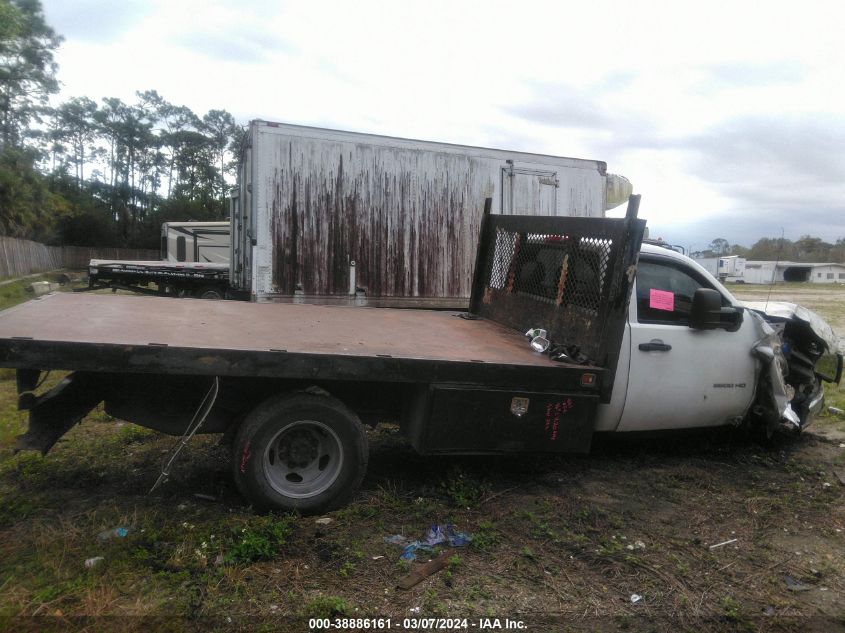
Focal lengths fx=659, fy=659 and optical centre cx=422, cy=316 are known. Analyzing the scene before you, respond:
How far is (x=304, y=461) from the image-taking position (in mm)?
4020

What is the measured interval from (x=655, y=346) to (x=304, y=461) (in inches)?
102

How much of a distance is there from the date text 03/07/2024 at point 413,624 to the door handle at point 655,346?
2.35m

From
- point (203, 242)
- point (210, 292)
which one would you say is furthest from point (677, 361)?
point (203, 242)

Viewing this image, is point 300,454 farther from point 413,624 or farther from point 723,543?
point 723,543

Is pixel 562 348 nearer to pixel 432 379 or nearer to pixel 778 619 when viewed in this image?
pixel 432 379

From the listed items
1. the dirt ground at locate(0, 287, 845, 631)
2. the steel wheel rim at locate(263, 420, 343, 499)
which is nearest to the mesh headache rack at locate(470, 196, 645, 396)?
the dirt ground at locate(0, 287, 845, 631)

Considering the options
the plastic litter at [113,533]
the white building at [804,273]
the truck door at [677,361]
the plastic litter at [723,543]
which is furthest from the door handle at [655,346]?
the white building at [804,273]

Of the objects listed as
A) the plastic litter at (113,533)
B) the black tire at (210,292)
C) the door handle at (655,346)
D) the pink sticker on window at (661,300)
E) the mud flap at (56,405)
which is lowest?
the plastic litter at (113,533)

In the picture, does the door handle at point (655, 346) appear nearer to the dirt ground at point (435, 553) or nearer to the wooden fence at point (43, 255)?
the dirt ground at point (435, 553)

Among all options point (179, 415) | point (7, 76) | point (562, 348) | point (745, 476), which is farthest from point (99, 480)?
point (7, 76)

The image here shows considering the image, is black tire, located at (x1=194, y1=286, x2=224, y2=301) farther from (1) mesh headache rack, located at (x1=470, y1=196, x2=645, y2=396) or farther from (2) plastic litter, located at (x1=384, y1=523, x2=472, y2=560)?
(2) plastic litter, located at (x1=384, y1=523, x2=472, y2=560)

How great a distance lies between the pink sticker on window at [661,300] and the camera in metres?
4.86

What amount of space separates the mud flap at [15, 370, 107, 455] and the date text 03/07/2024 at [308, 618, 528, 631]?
1.86 metres

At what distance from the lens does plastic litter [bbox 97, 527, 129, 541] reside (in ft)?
11.6
